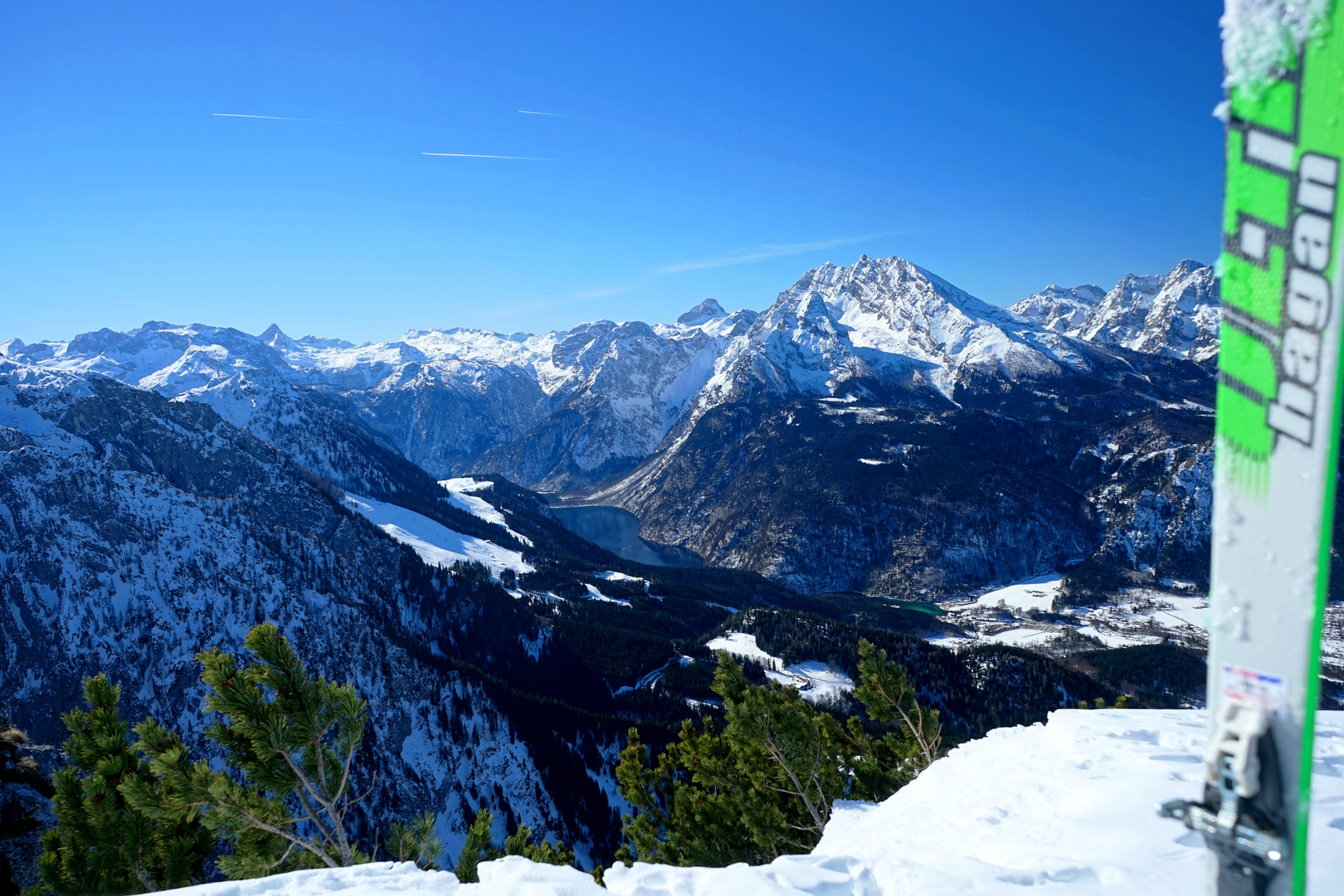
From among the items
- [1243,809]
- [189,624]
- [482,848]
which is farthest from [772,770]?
[189,624]

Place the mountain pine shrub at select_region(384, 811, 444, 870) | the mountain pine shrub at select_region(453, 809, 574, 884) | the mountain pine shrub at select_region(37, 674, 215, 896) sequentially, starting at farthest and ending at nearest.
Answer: the mountain pine shrub at select_region(453, 809, 574, 884) → the mountain pine shrub at select_region(384, 811, 444, 870) → the mountain pine shrub at select_region(37, 674, 215, 896)

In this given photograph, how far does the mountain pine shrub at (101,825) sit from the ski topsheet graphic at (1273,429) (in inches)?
639

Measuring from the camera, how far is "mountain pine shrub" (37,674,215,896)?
39.7ft

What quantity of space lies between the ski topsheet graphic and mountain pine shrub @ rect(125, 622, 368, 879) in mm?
9995

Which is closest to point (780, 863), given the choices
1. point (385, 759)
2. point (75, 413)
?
point (385, 759)

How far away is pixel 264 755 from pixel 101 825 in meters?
6.52

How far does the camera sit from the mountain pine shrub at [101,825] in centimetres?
1209

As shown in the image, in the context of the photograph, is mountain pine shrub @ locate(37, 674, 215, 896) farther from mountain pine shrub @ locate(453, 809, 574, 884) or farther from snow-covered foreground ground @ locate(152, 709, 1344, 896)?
snow-covered foreground ground @ locate(152, 709, 1344, 896)

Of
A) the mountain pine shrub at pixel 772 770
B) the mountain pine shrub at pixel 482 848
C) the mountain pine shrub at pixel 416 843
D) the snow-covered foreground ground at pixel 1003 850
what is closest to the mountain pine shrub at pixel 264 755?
the snow-covered foreground ground at pixel 1003 850

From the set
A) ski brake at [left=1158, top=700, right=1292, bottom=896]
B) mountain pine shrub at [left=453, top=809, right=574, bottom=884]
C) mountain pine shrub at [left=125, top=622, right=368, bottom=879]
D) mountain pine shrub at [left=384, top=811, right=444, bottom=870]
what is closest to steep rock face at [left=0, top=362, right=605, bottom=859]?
mountain pine shrub at [left=453, top=809, right=574, bottom=884]

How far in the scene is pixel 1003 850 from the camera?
7730 mm

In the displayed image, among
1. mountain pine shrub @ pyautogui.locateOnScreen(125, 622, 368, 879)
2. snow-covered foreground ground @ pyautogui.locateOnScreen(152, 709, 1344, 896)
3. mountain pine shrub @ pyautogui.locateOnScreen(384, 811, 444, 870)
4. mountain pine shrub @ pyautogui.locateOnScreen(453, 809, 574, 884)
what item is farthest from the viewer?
mountain pine shrub @ pyautogui.locateOnScreen(453, 809, 574, 884)

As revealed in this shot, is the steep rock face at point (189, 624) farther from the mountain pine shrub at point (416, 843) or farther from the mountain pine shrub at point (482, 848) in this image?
the mountain pine shrub at point (416, 843)

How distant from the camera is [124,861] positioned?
12.3m
